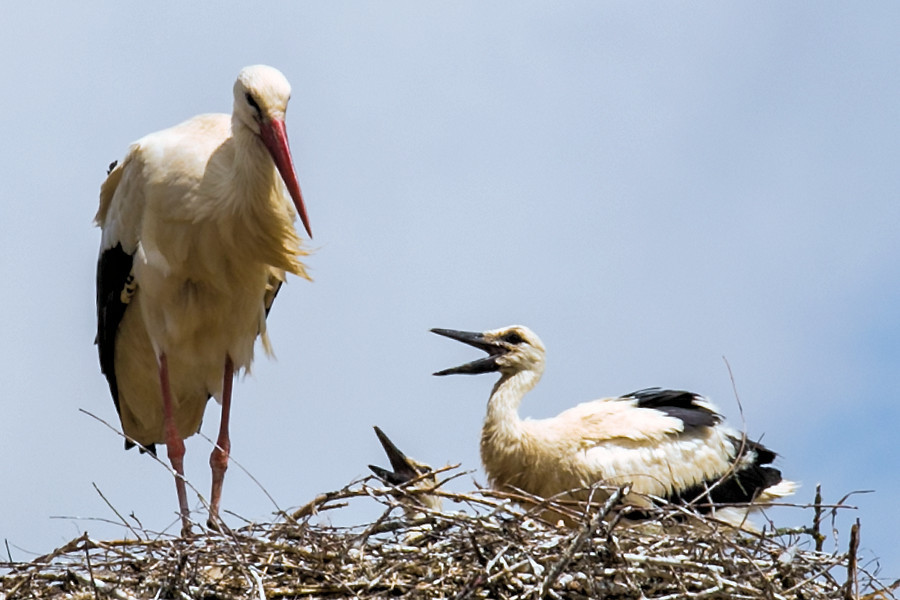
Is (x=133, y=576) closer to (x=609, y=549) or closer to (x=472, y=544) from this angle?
(x=472, y=544)

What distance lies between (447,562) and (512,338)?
245cm

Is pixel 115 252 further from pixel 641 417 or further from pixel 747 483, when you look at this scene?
pixel 747 483

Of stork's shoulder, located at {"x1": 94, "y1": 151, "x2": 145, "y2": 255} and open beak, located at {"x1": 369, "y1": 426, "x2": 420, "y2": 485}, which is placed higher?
stork's shoulder, located at {"x1": 94, "y1": 151, "x2": 145, "y2": 255}

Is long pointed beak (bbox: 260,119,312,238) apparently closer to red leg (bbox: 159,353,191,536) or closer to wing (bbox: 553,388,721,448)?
red leg (bbox: 159,353,191,536)

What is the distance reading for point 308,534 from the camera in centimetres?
511

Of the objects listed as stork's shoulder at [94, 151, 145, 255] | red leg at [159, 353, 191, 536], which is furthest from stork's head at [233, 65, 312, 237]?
red leg at [159, 353, 191, 536]

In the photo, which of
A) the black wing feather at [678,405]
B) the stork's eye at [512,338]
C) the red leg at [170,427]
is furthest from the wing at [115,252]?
the black wing feather at [678,405]

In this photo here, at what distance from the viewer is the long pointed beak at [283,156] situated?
6.01 metres

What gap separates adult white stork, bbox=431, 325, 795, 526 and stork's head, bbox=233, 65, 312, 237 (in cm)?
143

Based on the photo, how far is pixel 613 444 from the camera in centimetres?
688

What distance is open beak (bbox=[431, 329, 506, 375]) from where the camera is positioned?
7.35 m

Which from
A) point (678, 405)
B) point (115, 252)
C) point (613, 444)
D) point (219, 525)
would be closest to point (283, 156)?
point (115, 252)

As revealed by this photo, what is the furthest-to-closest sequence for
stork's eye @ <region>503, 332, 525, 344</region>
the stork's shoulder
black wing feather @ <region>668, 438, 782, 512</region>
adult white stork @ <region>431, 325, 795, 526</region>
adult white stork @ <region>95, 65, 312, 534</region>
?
stork's eye @ <region>503, 332, 525, 344</region>
black wing feather @ <region>668, 438, 782, 512</region>
adult white stork @ <region>431, 325, 795, 526</region>
the stork's shoulder
adult white stork @ <region>95, 65, 312, 534</region>

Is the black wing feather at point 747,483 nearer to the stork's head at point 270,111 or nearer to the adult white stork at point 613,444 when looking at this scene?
the adult white stork at point 613,444
